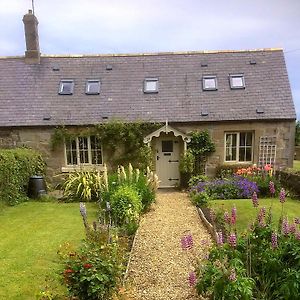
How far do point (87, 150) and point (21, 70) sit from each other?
5.49 metres

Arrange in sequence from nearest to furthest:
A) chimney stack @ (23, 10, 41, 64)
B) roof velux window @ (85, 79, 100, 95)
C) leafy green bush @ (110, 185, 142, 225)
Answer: leafy green bush @ (110, 185, 142, 225)
roof velux window @ (85, 79, 100, 95)
chimney stack @ (23, 10, 41, 64)

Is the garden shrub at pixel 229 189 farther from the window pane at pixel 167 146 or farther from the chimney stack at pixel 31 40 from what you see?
the chimney stack at pixel 31 40

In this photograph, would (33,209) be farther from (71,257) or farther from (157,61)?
(157,61)

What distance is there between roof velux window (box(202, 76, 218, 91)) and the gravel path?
6.38 metres

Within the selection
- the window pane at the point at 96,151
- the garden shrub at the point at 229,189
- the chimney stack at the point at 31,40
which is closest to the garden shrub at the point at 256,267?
the garden shrub at the point at 229,189

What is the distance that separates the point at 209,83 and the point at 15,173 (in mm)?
9222

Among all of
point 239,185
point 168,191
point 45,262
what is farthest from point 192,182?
point 45,262

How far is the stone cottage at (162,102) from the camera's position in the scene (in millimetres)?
13508

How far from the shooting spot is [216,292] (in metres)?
3.37

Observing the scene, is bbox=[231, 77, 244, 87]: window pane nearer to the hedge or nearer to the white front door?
the white front door

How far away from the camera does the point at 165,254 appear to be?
632cm

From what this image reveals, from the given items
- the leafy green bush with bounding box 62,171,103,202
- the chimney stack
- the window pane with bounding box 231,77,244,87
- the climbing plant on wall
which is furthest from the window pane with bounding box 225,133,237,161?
the chimney stack

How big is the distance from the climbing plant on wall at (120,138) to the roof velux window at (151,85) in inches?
80.5

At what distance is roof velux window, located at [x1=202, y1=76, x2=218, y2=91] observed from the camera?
1444cm
